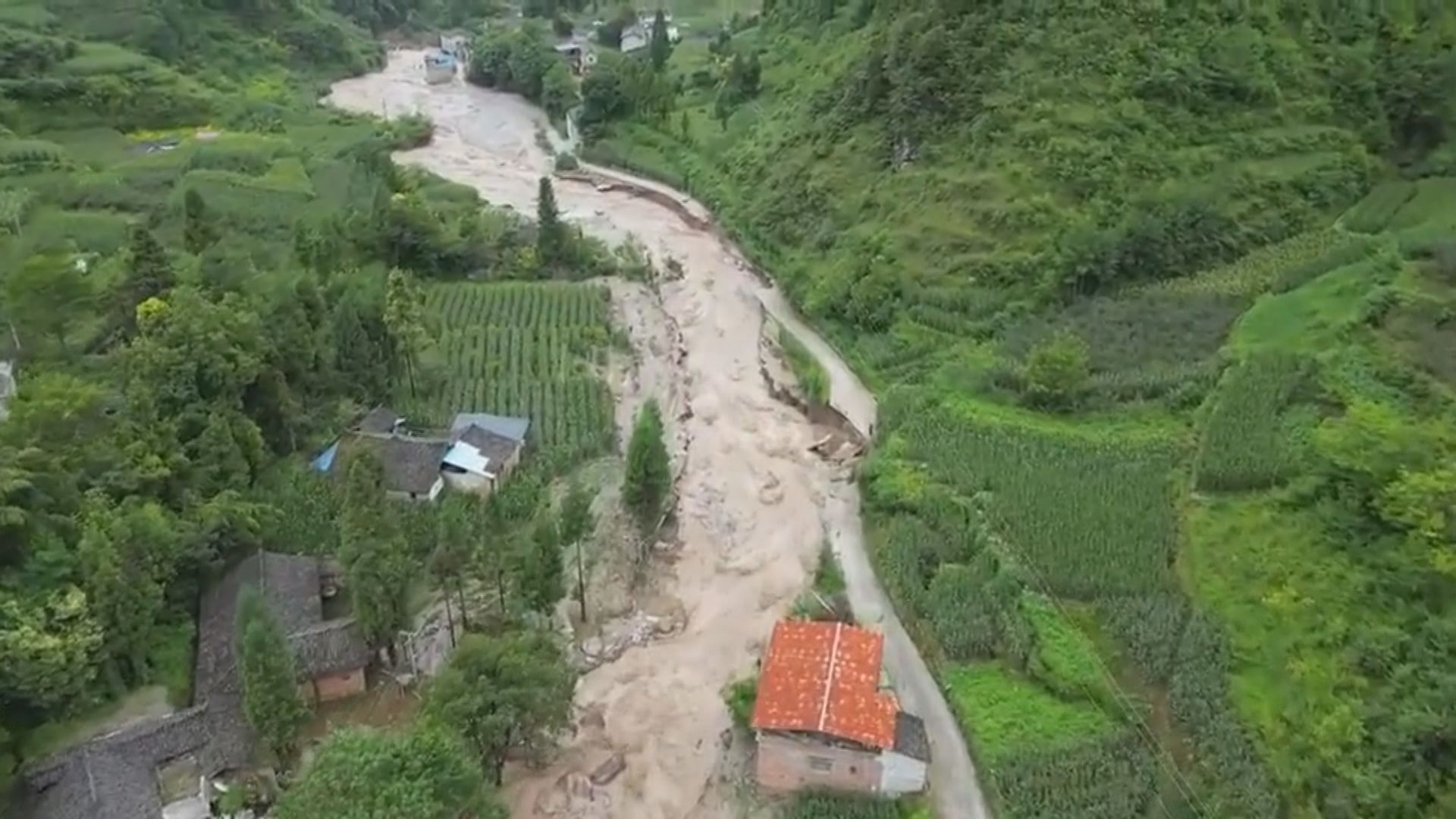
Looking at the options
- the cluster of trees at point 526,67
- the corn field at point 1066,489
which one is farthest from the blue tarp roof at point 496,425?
the cluster of trees at point 526,67

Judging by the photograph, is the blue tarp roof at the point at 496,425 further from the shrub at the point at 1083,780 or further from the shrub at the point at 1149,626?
the shrub at the point at 1083,780

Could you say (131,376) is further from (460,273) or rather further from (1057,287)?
(1057,287)

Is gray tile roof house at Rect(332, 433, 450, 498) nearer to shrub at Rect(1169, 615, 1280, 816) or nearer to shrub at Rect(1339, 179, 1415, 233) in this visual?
shrub at Rect(1169, 615, 1280, 816)

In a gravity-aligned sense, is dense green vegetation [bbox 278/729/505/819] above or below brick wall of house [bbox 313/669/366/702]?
above

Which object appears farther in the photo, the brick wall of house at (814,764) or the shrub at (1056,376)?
the shrub at (1056,376)

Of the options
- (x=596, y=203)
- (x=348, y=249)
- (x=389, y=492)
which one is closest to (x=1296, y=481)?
(x=389, y=492)

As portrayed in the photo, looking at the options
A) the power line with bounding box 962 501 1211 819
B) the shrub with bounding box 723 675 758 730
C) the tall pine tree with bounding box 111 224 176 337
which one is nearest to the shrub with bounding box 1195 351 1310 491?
the power line with bounding box 962 501 1211 819

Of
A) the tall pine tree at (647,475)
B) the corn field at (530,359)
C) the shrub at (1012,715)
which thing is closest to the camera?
the shrub at (1012,715)
